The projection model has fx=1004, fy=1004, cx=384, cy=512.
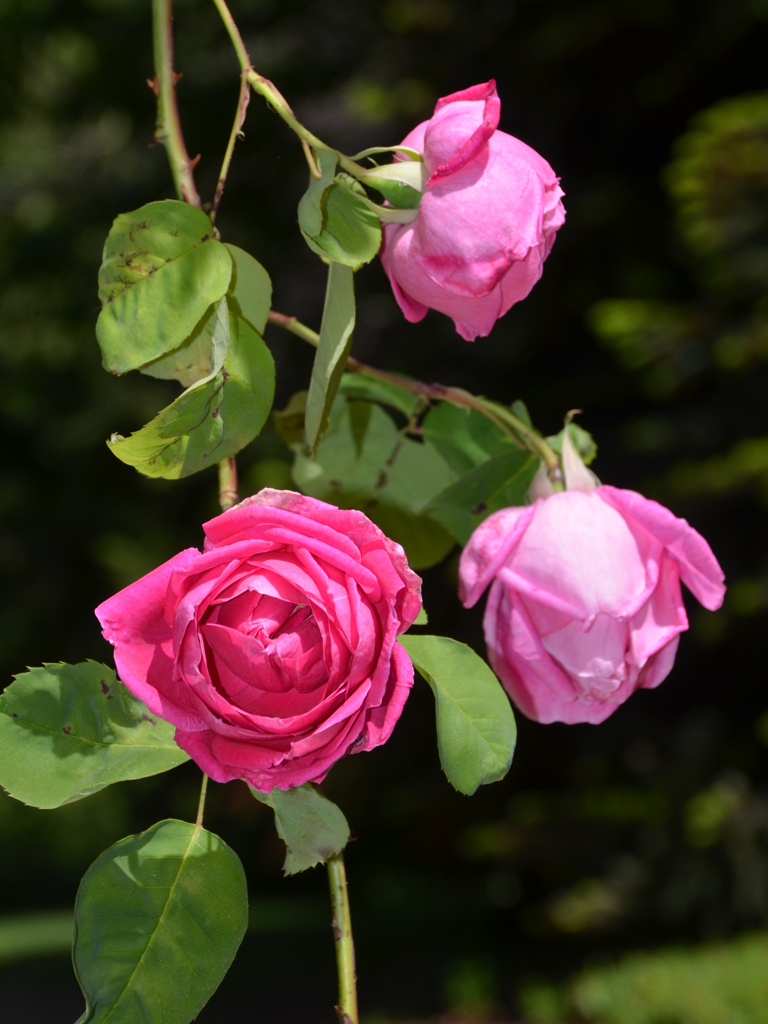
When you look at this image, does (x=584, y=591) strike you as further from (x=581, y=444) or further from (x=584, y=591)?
(x=581, y=444)

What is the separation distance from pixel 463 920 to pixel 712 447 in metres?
2.99

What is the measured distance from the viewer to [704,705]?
3.78 m

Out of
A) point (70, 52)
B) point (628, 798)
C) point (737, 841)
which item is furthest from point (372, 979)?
point (70, 52)

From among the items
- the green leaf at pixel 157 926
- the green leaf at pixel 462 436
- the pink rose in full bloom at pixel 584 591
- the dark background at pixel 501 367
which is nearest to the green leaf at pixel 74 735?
the green leaf at pixel 157 926

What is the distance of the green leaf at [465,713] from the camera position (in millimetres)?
325

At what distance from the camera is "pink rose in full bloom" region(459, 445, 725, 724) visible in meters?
0.38

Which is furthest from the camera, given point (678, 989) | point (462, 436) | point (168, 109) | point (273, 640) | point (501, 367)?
point (501, 367)

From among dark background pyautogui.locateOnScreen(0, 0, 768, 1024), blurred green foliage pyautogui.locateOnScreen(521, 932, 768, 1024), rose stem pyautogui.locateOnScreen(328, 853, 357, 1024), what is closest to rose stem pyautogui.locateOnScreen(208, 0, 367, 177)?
rose stem pyautogui.locateOnScreen(328, 853, 357, 1024)

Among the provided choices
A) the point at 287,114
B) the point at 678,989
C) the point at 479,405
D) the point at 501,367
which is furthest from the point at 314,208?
the point at 501,367

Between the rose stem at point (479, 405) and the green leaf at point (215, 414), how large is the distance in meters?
0.05

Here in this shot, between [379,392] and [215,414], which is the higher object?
[215,414]

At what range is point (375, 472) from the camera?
54 cm

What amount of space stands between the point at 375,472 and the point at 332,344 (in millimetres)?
195

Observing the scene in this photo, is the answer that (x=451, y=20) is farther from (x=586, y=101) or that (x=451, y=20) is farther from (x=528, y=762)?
(x=528, y=762)
